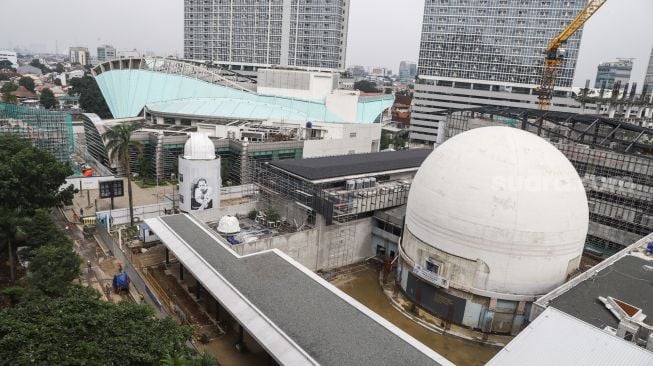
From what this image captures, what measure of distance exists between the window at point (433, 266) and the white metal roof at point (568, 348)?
1037 cm

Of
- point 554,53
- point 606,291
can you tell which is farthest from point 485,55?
point 606,291

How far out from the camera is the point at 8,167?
3784 cm

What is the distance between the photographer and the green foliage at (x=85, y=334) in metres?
17.6

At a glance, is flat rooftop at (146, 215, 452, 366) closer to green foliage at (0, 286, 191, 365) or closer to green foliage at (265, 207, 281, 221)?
green foliage at (0, 286, 191, 365)

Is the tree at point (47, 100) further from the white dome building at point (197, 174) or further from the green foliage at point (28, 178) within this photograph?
the white dome building at point (197, 174)

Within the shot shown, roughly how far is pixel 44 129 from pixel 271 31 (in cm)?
10068

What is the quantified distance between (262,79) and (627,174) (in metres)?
82.6

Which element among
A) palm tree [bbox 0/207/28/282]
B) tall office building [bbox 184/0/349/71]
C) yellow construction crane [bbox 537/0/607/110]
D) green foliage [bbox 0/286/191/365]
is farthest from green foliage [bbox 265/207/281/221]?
tall office building [bbox 184/0/349/71]

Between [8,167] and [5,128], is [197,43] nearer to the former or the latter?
[5,128]

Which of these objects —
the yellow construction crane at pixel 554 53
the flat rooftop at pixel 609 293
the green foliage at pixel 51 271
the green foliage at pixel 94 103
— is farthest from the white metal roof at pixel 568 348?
the green foliage at pixel 94 103

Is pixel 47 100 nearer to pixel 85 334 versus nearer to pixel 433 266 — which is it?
pixel 85 334

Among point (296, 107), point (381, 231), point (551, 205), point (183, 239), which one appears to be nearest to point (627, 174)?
point (551, 205)

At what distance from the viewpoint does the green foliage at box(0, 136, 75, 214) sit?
37781 mm

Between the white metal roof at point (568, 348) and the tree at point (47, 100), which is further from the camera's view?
the tree at point (47, 100)
